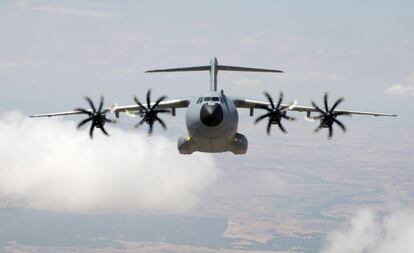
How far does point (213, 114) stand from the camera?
3828 cm

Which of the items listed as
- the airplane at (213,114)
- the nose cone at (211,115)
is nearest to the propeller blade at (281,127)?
the airplane at (213,114)

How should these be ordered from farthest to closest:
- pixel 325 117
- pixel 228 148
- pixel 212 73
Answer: pixel 212 73 < pixel 325 117 < pixel 228 148

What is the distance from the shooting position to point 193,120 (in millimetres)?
39781

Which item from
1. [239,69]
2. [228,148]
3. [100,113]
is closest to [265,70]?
[239,69]

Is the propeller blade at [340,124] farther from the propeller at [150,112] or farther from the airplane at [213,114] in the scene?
the propeller at [150,112]

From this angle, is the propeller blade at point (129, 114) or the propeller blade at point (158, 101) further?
the propeller blade at point (129, 114)

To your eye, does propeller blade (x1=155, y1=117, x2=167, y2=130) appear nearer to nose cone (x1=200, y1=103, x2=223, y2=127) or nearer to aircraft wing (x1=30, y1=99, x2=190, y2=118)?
aircraft wing (x1=30, y1=99, x2=190, y2=118)

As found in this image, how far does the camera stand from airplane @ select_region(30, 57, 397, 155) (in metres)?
39.3

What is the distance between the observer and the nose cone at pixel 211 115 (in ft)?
126

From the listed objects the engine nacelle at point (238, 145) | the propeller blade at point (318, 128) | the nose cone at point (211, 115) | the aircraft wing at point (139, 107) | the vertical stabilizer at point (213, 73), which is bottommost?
the engine nacelle at point (238, 145)

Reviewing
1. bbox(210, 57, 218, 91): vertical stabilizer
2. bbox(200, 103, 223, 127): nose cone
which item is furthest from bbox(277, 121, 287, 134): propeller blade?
bbox(210, 57, 218, 91): vertical stabilizer

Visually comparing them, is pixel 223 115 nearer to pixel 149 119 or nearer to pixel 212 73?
pixel 149 119

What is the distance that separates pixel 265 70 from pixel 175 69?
6.68 metres

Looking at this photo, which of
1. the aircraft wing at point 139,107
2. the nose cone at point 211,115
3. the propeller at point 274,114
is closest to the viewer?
the nose cone at point 211,115
